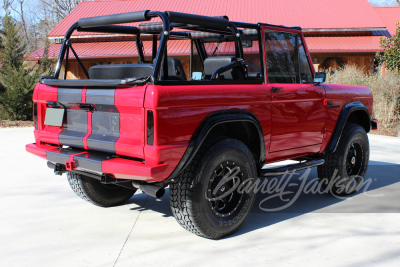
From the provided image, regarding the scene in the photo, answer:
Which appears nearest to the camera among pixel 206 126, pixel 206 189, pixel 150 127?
pixel 150 127

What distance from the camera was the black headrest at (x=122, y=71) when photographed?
402cm

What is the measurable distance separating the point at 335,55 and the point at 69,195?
1845cm

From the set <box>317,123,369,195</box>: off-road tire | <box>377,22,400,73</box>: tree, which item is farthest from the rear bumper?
<box>377,22,400,73</box>: tree

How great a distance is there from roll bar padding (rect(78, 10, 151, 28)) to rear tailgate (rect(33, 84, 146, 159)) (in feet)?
2.28

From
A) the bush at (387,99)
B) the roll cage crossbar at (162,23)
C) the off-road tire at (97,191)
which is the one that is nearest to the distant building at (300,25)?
the bush at (387,99)

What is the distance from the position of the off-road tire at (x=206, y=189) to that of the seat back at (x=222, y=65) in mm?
857

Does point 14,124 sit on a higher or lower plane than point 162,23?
lower

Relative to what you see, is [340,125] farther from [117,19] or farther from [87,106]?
[87,106]

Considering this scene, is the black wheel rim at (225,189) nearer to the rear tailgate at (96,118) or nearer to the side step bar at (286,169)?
the side step bar at (286,169)

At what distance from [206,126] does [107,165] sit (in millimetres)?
892

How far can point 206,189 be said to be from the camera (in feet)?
12.2

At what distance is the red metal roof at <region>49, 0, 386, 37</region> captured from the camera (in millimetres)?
21094

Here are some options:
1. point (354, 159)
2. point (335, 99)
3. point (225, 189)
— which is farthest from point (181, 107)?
point (354, 159)

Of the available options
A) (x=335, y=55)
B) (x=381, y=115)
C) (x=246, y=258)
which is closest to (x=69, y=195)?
(x=246, y=258)
